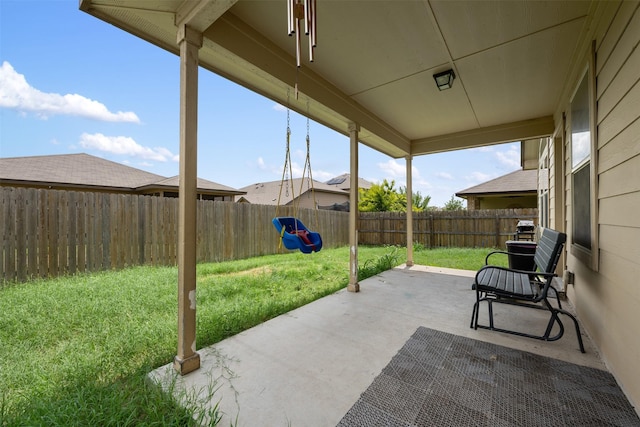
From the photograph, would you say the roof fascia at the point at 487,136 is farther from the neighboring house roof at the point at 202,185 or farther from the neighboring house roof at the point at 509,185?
the neighboring house roof at the point at 509,185

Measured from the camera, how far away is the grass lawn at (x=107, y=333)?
138 cm

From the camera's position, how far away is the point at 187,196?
5.90 feet

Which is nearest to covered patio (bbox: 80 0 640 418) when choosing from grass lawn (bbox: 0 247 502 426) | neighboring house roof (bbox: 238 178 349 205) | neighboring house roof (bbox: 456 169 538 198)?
grass lawn (bbox: 0 247 502 426)

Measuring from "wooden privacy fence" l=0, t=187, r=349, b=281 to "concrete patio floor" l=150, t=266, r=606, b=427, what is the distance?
147 inches

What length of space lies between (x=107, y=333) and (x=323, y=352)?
1.85 m

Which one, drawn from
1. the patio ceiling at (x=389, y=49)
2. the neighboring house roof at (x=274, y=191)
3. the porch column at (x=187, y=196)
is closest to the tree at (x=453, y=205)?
the neighboring house roof at (x=274, y=191)

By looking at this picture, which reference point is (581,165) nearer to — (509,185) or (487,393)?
(487,393)

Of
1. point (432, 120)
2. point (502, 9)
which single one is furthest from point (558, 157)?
point (502, 9)

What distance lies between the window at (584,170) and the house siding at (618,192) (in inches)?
2.4

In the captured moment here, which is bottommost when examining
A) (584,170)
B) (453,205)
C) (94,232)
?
(94,232)

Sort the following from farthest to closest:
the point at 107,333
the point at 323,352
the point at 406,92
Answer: the point at 406,92 < the point at 107,333 < the point at 323,352

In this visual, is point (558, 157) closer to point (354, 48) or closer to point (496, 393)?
point (354, 48)

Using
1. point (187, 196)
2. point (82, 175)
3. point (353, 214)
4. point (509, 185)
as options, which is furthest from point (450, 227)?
point (82, 175)

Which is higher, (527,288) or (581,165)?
(581,165)
